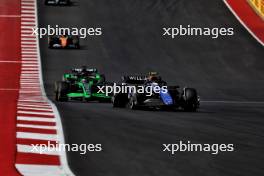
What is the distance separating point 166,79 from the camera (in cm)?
3475

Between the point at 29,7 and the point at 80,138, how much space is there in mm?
36004

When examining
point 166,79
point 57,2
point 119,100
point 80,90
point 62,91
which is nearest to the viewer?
point 119,100

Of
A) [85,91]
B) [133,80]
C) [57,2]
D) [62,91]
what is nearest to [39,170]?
[133,80]

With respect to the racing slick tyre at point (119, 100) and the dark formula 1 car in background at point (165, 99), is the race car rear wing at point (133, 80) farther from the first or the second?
the dark formula 1 car in background at point (165, 99)

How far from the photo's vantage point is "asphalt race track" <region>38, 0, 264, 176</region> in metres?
12.1

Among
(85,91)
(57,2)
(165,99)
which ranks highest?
(57,2)

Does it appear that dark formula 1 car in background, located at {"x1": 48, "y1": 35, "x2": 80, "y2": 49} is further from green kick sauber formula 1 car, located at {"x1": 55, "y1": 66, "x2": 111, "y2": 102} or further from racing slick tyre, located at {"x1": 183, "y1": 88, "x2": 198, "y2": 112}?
racing slick tyre, located at {"x1": 183, "y1": 88, "x2": 198, "y2": 112}

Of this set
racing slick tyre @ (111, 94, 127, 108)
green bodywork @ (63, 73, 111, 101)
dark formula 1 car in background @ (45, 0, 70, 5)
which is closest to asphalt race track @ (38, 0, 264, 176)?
racing slick tyre @ (111, 94, 127, 108)

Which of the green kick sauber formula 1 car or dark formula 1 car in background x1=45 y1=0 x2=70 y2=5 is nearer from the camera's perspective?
the green kick sauber formula 1 car

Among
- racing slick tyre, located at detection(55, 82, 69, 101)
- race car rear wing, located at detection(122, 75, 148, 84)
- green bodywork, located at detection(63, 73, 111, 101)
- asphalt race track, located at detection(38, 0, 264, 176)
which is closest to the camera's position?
asphalt race track, located at detection(38, 0, 264, 176)

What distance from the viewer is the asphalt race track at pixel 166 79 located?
12.1 meters

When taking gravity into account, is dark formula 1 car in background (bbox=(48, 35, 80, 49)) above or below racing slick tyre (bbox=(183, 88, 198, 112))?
above

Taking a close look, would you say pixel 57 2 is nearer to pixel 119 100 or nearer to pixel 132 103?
pixel 119 100

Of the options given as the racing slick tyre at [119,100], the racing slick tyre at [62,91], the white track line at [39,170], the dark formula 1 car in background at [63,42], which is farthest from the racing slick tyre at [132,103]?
the dark formula 1 car in background at [63,42]
